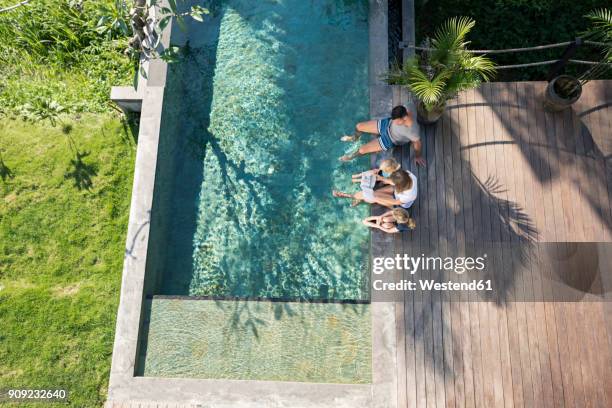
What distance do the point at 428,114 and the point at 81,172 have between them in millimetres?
5172

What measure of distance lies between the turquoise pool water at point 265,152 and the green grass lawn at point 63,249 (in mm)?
918

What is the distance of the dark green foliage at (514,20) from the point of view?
6.63 meters

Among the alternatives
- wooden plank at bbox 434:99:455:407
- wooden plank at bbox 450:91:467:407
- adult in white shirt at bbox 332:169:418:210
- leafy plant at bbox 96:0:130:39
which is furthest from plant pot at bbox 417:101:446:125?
leafy plant at bbox 96:0:130:39

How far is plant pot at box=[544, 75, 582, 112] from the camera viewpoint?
4.95 m

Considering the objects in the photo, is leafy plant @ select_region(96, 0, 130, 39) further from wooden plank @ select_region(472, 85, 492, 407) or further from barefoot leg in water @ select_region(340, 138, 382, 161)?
wooden plank @ select_region(472, 85, 492, 407)

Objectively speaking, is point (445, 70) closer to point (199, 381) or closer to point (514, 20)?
point (514, 20)

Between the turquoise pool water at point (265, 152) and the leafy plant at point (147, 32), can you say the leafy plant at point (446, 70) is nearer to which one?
the turquoise pool water at point (265, 152)

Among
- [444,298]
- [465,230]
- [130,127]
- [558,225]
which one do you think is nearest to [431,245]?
[465,230]

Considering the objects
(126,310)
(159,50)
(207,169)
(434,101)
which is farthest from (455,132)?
(126,310)

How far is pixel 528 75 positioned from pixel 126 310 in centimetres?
716

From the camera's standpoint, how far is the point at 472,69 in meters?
4.43

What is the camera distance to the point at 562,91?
198 inches

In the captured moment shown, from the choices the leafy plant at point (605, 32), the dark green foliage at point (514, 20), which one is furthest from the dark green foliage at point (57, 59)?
the leafy plant at point (605, 32)

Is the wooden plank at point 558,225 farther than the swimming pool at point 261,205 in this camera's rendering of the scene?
No
